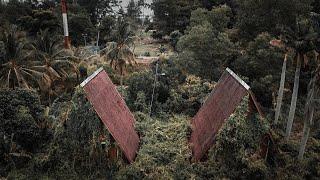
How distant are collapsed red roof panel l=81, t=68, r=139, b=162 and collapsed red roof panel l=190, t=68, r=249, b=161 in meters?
3.51

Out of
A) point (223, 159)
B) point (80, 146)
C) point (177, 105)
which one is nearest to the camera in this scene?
point (223, 159)

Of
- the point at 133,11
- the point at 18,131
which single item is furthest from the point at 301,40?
the point at 133,11

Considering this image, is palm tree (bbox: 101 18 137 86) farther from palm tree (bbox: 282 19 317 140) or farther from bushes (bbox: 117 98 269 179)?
palm tree (bbox: 282 19 317 140)

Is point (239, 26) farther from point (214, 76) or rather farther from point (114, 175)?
point (114, 175)

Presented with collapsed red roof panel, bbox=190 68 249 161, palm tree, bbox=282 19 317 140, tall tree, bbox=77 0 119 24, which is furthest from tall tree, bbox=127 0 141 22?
palm tree, bbox=282 19 317 140

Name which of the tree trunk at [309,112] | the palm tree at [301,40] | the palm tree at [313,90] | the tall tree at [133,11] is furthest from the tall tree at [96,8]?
the tree trunk at [309,112]

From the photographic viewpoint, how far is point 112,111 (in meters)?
19.6

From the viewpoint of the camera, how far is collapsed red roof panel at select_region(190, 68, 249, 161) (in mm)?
17703

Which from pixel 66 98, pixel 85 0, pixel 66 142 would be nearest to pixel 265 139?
pixel 66 142

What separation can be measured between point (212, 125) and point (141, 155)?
399 centimetres

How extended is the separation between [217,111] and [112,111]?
5518 millimetres

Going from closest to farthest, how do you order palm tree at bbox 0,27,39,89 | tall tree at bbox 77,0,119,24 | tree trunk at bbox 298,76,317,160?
→ tree trunk at bbox 298,76,317,160 < palm tree at bbox 0,27,39,89 < tall tree at bbox 77,0,119,24

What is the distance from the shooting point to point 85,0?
63.2 m

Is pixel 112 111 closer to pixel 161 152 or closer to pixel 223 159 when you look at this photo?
pixel 161 152
